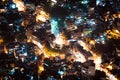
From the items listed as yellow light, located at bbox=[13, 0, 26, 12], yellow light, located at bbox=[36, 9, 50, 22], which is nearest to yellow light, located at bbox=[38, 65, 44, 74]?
yellow light, located at bbox=[36, 9, 50, 22]

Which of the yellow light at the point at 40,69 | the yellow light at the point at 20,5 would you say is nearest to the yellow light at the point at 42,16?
the yellow light at the point at 20,5

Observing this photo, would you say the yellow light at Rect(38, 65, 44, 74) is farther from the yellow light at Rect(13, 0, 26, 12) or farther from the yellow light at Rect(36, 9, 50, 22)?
the yellow light at Rect(13, 0, 26, 12)

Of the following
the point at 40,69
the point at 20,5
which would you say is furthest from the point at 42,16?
the point at 40,69

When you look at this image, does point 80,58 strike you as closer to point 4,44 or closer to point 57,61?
point 57,61

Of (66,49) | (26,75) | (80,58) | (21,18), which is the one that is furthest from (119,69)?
(21,18)

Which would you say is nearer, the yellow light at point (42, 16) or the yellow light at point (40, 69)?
the yellow light at point (40, 69)

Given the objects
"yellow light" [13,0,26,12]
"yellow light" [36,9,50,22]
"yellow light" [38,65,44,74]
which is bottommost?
"yellow light" [38,65,44,74]

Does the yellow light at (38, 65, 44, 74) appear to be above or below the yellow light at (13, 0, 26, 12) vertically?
below

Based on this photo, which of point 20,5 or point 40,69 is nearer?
point 40,69

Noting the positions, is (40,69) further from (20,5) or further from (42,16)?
(20,5)

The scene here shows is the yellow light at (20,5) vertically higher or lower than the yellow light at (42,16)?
higher

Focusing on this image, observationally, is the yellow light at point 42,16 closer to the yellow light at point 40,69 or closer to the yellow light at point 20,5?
the yellow light at point 20,5

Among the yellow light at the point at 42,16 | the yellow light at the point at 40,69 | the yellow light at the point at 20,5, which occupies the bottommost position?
the yellow light at the point at 40,69
